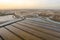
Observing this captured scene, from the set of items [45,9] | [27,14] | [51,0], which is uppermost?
[51,0]

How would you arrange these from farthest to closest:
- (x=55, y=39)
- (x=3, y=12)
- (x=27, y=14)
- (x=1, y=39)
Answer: (x=3, y=12) < (x=27, y=14) < (x=1, y=39) < (x=55, y=39)

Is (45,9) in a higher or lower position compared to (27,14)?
higher

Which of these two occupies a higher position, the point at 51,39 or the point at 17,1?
the point at 17,1

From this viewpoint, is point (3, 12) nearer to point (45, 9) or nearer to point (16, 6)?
point (16, 6)

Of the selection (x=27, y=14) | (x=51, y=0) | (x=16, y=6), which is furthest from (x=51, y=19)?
(x=16, y=6)

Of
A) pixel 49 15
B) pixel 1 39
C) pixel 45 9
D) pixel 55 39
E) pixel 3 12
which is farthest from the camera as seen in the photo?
pixel 3 12

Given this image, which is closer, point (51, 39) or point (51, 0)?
point (51, 39)

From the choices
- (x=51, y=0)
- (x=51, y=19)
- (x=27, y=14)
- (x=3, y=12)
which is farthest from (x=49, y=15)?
(x=3, y=12)

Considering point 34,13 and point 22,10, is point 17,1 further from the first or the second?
point 34,13

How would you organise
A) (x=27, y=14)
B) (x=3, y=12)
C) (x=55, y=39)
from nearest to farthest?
(x=55, y=39) < (x=27, y=14) < (x=3, y=12)
